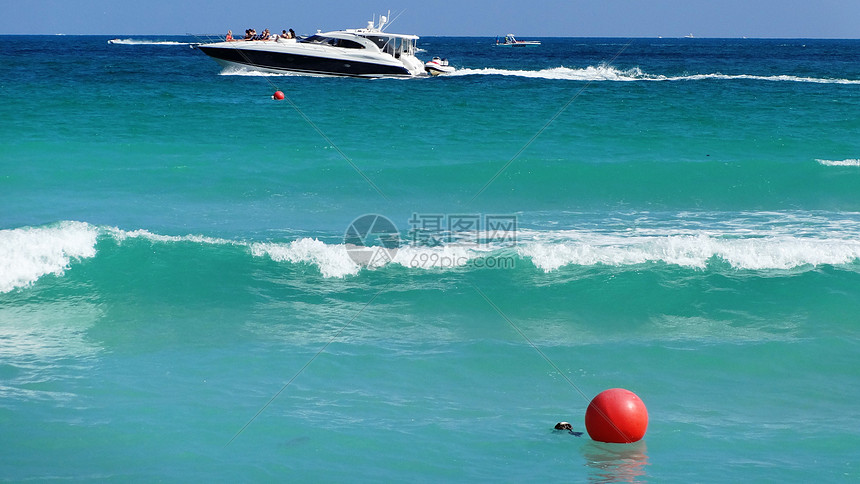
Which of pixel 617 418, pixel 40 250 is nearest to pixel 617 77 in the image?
pixel 40 250

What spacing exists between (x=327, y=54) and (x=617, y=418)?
3357 centimetres

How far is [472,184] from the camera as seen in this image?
1759 cm

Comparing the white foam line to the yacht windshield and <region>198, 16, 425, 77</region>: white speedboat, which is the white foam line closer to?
<region>198, 16, 425, 77</region>: white speedboat

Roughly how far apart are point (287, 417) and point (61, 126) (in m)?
18.7

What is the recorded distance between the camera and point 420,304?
10023mm

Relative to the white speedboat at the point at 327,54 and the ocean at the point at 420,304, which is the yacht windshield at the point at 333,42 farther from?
the ocean at the point at 420,304

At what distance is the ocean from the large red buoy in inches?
5.0

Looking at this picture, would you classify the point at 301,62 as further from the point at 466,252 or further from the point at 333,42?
the point at 466,252

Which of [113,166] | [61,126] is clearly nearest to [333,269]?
[113,166]

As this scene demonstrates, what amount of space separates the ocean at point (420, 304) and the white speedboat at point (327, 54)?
53.1ft

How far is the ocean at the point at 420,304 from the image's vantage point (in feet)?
20.9

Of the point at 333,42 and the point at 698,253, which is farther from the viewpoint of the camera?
the point at 333,42

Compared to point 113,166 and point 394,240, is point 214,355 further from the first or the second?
point 113,166

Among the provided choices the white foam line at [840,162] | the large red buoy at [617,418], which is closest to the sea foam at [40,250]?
the large red buoy at [617,418]
